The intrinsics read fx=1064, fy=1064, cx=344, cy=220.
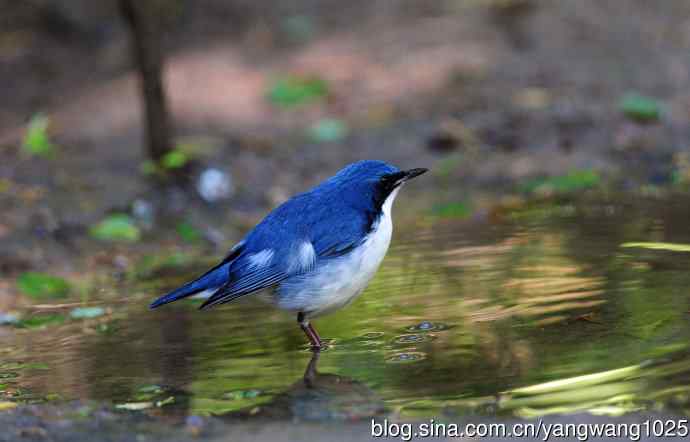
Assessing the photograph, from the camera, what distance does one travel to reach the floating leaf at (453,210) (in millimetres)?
7627

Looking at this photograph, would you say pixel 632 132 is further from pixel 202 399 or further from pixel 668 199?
pixel 202 399

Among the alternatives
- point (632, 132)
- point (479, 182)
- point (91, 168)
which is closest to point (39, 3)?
point (91, 168)

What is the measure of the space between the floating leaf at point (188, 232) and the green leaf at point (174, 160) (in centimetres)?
63

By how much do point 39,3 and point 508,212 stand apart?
6.63 metres

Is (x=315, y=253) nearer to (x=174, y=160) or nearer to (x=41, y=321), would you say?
(x=41, y=321)

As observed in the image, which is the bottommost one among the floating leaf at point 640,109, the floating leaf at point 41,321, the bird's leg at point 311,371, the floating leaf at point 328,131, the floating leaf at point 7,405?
the bird's leg at point 311,371

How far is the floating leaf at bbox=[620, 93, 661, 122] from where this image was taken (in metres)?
9.16

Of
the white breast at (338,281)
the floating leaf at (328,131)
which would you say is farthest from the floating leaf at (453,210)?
the white breast at (338,281)

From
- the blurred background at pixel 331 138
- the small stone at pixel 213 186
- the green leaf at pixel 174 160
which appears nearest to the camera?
the blurred background at pixel 331 138

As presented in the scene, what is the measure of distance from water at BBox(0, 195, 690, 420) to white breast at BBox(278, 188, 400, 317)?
8.0 inches

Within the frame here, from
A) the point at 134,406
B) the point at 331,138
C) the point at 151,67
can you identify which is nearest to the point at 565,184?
the point at 331,138

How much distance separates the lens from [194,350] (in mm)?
4930

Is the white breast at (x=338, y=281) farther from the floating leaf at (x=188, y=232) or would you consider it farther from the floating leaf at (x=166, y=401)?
Result: the floating leaf at (x=188, y=232)

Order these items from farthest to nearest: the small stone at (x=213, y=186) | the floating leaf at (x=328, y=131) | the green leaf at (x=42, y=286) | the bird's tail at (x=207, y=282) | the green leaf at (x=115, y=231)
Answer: the floating leaf at (x=328, y=131)
the small stone at (x=213, y=186)
the green leaf at (x=115, y=231)
the green leaf at (x=42, y=286)
the bird's tail at (x=207, y=282)
